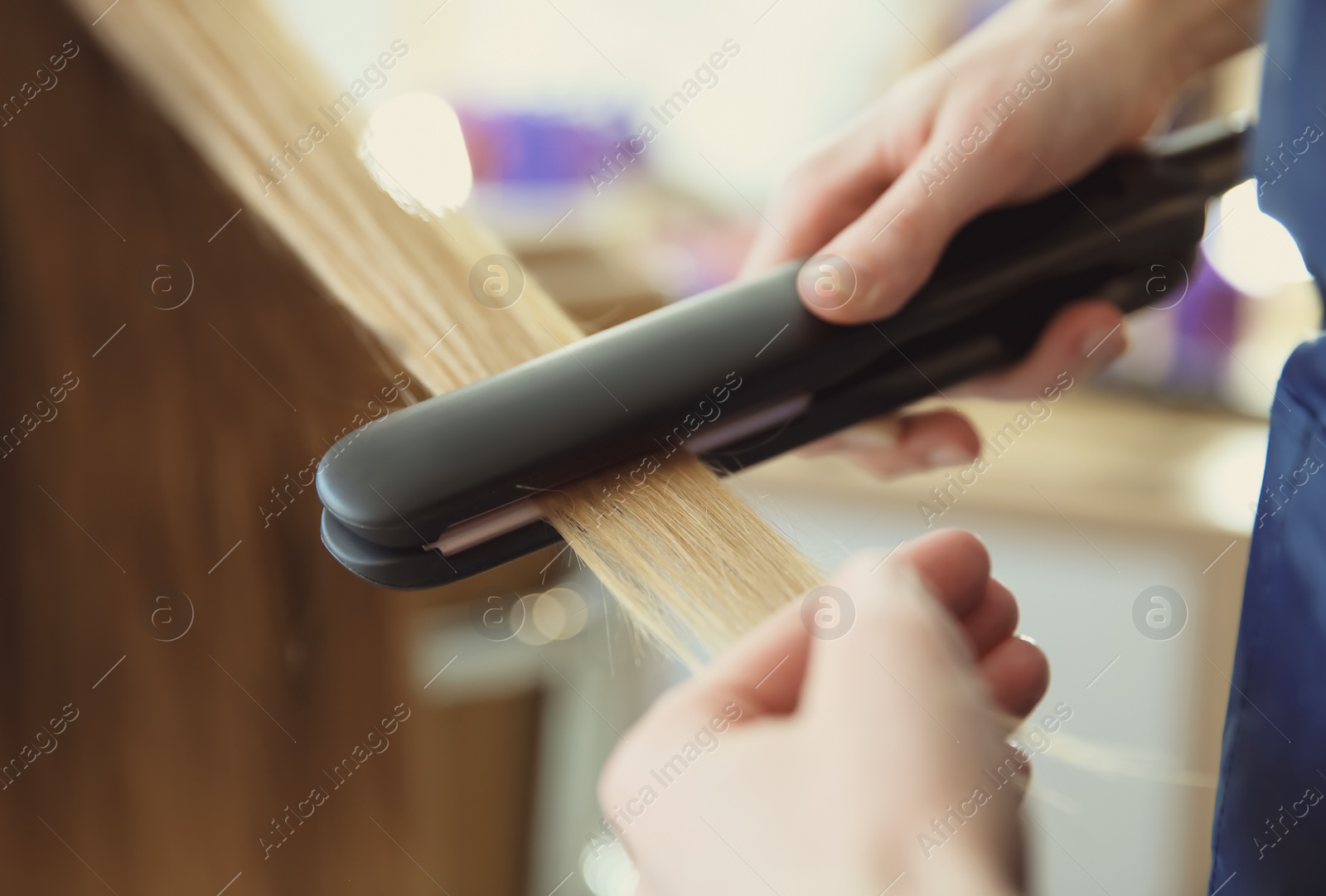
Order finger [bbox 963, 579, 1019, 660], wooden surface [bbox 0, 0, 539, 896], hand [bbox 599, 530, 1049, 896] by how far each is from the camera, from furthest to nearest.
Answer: wooden surface [bbox 0, 0, 539, 896], finger [bbox 963, 579, 1019, 660], hand [bbox 599, 530, 1049, 896]

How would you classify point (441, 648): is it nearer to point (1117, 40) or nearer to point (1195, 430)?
point (1117, 40)

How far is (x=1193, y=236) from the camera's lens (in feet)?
1.46

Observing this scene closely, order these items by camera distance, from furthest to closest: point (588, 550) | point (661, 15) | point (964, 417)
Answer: point (661, 15)
point (964, 417)
point (588, 550)

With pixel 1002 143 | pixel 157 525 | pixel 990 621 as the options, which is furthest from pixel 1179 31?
pixel 157 525

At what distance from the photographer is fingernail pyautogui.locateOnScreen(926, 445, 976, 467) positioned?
0.61 metres

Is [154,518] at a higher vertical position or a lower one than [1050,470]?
higher

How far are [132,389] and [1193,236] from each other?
1.67 ft

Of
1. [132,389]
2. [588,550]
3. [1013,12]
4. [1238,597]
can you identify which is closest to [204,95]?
[132,389]

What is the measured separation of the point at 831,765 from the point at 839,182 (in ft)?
1.27

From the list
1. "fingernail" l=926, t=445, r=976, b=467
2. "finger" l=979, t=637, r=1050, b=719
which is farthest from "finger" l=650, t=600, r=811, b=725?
"fingernail" l=926, t=445, r=976, b=467

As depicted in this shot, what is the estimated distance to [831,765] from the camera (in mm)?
244

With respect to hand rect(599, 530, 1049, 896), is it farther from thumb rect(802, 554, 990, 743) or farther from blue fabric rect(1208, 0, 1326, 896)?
blue fabric rect(1208, 0, 1326, 896)

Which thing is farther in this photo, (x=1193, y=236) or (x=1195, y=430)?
(x=1195, y=430)

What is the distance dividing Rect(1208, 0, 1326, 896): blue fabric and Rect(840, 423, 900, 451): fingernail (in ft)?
0.85
